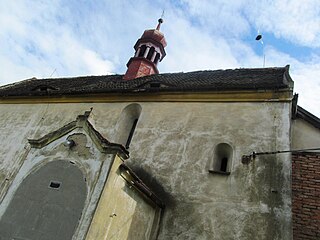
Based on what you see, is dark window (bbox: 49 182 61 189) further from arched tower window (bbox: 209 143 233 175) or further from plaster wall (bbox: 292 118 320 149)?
plaster wall (bbox: 292 118 320 149)

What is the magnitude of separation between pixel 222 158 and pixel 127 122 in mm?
3683

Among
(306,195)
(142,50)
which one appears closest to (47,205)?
(306,195)

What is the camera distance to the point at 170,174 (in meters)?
7.74

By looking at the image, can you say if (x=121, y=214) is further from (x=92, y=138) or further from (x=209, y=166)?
(x=209, y=166)

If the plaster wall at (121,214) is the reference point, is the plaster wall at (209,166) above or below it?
above

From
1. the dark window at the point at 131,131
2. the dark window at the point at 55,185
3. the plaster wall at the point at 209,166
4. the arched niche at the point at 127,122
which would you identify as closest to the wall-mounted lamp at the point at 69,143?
the dark window at the point at 55,185

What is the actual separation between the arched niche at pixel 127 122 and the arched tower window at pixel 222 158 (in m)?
3.00

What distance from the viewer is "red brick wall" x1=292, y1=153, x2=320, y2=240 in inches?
235

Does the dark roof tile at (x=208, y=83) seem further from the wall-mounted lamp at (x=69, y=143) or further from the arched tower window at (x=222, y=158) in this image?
the wall-mounted lamp at (x=69, y=143)

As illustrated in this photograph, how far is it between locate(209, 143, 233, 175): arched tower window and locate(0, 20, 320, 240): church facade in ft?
0.09

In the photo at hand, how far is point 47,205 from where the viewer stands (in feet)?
19.2

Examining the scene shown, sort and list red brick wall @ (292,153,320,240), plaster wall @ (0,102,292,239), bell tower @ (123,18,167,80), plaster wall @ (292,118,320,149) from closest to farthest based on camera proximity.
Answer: red brick wall @ (292,153,320,240)
plaster wall @ (0,102,292,239)
plaster wall @ (292,118,320,149)
bell tower @ (123,18,167,80)

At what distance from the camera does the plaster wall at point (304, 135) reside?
307 inches

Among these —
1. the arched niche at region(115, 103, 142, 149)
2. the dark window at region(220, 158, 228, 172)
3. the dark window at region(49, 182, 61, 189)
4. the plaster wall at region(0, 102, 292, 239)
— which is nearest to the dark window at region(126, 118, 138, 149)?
the arched niche at region(115, 103, 142, 149)
